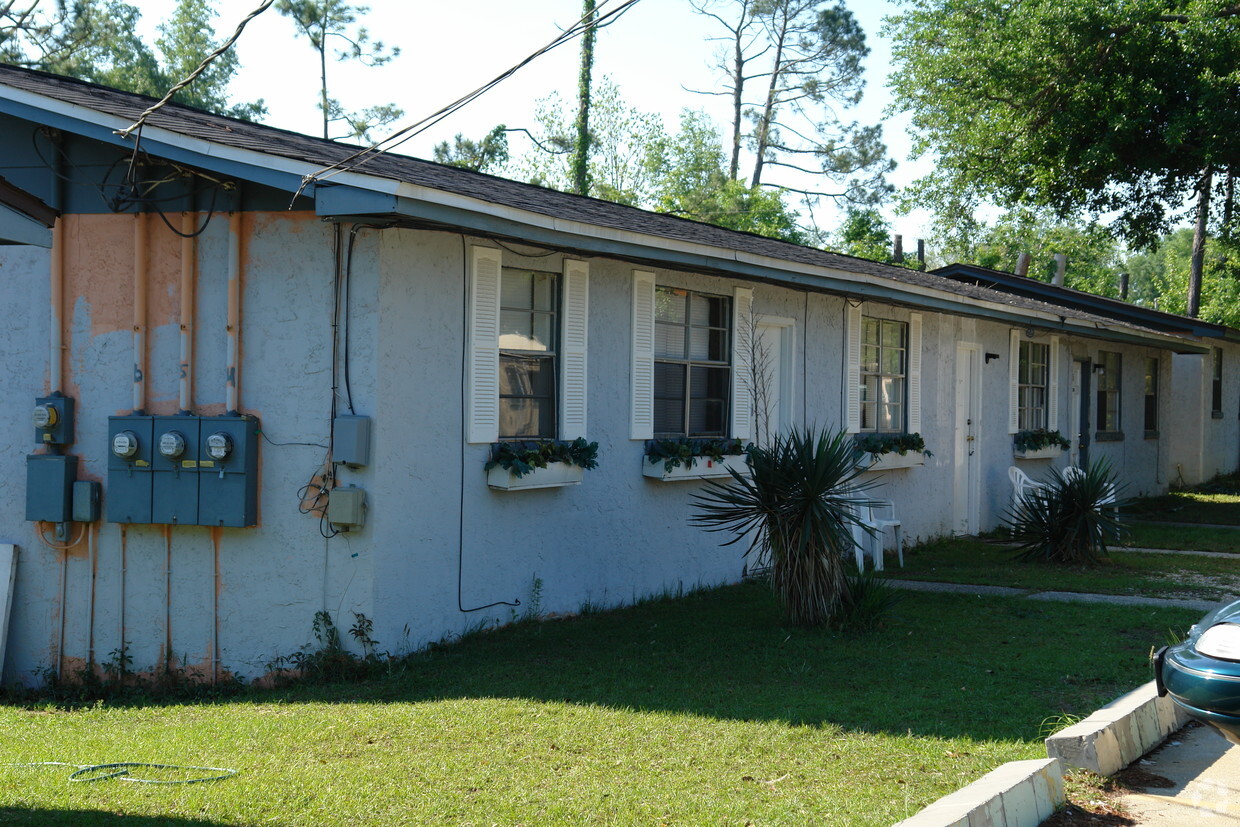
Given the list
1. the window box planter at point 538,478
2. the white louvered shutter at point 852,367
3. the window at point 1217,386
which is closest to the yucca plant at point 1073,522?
the white louvered shutter at point 852,367

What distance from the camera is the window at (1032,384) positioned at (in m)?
16.2

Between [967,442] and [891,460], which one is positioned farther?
[967,442]

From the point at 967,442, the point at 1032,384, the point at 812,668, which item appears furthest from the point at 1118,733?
the point at 1032,384

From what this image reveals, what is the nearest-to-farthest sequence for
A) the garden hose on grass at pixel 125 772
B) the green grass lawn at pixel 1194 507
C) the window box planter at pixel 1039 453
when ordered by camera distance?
the garden hose on grass at pixel 125 772, the window box planter at pixel 1039 453, the green grass lawn at pixel 1194 507

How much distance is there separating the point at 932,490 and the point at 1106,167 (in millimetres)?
6940

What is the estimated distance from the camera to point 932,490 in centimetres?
1395

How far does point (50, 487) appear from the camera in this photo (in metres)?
7.63

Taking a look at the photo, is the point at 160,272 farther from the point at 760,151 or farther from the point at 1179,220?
the point at 760,151

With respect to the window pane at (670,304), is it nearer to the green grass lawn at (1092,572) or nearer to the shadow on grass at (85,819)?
the green grass lawn at (1092,572)

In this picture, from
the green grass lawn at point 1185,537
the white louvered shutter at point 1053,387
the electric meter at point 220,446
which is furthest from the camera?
the white louvered shutter at point 1053,387

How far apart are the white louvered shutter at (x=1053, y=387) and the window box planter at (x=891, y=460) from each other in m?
4.42

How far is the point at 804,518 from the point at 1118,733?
9.59ft

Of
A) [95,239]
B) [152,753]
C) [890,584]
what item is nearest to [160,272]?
[95,239]

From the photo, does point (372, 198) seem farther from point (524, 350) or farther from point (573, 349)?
Result: point (573, 349)
